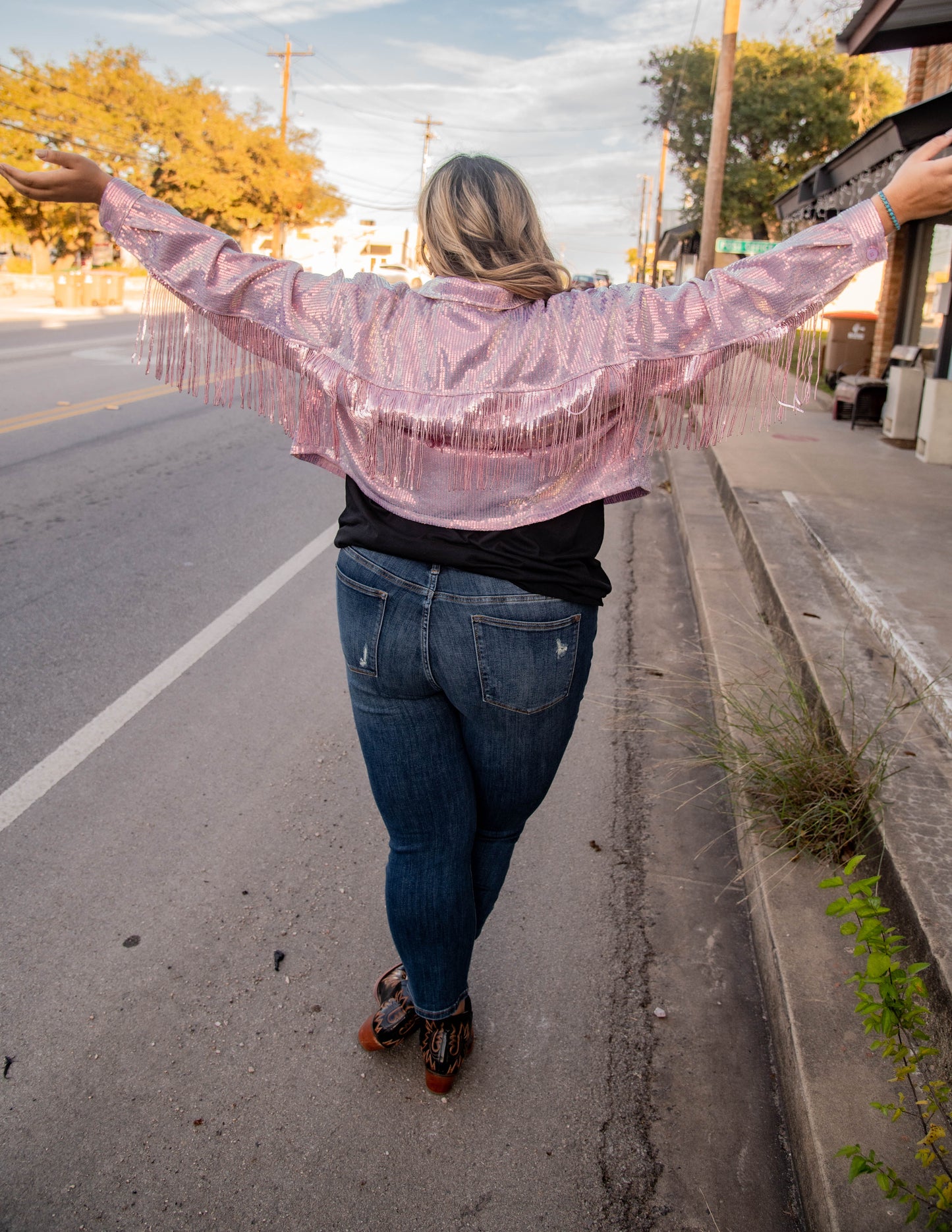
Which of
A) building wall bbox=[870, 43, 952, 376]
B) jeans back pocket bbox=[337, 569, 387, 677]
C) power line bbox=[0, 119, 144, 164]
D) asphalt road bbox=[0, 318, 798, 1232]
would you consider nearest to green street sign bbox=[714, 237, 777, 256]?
building wall bbox=[870, 43, 952, 376]

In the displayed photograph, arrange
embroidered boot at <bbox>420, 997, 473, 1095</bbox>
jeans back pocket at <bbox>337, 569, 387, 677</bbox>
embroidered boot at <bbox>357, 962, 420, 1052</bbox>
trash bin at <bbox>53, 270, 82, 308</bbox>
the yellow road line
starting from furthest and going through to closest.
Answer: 1. trash bin at <bbox>53, 270, 82, 308</bbox>
2. the yellow road line
3. embroidered boot at <bbox>357, 962, 420, 1052</bbox>
4. embroidered boot at <bbox>420, 997, 473, 1095</bbox>
5. jeans back pocket at <bbox>337, 569, 387, 677</bbox>

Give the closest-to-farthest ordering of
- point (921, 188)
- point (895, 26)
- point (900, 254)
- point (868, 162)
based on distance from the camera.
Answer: point (921, 188), point (895, 26), point (868, 162), point (900, 254)

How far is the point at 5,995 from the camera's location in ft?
8.50

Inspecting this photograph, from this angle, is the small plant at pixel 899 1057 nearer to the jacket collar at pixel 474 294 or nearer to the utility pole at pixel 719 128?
the jacket collar at pixel 474 294

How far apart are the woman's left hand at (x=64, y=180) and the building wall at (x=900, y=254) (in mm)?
12222

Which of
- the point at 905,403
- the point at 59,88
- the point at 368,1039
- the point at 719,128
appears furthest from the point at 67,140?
the point at 368,1039

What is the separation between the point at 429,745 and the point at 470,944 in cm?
56

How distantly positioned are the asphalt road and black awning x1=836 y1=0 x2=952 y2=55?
567 cm

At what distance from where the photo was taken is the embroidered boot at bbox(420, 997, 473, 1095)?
7.70 feet

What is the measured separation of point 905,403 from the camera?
10.8 m

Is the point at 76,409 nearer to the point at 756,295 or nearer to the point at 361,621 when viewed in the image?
the point at 361,621

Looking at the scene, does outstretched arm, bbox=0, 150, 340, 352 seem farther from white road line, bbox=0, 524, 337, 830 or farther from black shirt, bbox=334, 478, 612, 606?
white road line, bbox=0, 524, 337, 830

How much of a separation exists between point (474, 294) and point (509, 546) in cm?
44

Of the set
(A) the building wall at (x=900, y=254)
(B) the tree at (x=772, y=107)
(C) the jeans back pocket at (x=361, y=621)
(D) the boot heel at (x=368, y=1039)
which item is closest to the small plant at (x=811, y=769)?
(D) the boot heel at (x=368, y=1039)
